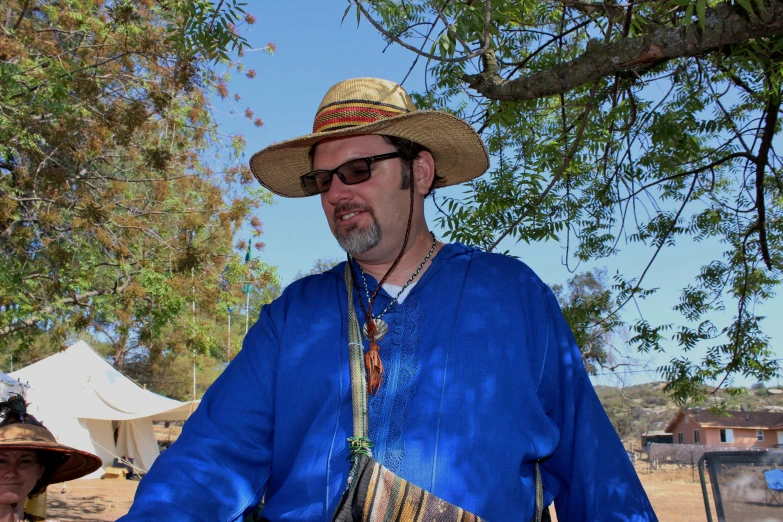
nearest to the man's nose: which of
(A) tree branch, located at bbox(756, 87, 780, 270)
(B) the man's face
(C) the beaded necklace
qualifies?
(B) the man's face

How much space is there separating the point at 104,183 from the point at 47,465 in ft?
21.9

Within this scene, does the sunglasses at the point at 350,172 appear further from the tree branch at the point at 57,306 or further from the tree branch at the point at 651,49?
the tree branch at the point at 57,306

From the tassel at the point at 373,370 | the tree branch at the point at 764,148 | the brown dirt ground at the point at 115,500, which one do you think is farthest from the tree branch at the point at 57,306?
the tassel at the point at 373,370

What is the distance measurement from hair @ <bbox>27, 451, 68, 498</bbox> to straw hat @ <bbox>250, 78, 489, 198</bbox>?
2.32 m

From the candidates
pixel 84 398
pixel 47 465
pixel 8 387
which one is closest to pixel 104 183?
pixel 8 387

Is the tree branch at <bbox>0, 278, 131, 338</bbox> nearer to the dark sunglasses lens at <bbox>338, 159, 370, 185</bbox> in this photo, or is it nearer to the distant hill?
the dark sunglasses lens at <bbox>338, 159, 370, 185</bbox>

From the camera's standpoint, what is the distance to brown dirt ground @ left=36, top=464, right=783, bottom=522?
529 inches

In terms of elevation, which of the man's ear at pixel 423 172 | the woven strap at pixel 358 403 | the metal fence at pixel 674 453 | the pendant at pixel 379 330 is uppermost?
the man's ear at pixel 423 172

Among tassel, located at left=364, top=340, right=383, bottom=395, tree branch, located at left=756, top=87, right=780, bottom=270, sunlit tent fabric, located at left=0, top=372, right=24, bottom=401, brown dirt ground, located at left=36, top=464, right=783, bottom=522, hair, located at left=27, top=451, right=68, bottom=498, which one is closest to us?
tassel, located at left=364, top=340, right=383, bottom=395

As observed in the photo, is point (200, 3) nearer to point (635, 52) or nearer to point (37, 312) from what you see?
point (635, 52)

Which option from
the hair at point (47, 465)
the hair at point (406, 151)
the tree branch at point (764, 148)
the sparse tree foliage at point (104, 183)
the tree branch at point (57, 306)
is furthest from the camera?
the tree branch at point (57, 306)

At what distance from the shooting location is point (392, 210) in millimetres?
2242

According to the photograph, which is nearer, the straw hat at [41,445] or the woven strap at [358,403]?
the woven strap at [358,403]

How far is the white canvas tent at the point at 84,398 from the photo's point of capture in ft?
55.2
